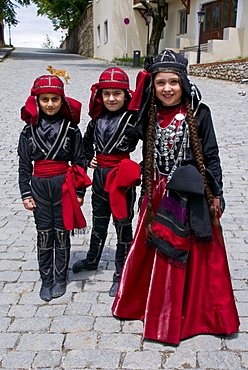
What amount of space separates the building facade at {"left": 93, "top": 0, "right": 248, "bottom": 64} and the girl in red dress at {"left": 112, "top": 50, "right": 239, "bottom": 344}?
55.9 feet

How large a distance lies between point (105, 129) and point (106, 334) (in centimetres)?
154

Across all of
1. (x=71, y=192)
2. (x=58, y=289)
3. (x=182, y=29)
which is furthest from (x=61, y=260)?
(x=182, y=29)

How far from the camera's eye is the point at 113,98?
9.81ft

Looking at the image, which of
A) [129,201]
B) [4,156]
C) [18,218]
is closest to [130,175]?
[129,201]

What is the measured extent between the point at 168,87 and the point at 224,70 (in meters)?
15.8

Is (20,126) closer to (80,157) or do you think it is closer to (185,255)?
(80,157)

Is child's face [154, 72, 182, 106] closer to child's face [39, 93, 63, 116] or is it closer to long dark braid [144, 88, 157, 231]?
long dark braid [144, 88, 157, 231]

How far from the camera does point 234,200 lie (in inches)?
214

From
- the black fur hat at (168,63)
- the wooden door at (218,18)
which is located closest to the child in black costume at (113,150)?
the black fur hat at (168,63)

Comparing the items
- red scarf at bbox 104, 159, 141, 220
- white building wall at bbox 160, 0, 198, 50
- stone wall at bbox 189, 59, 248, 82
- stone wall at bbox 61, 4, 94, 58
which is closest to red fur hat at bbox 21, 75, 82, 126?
red scarf at bbox 104, 159, 141, 220

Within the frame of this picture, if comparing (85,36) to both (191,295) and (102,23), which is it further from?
(191,295)

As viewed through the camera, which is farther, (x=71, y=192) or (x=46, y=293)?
(x=46, y=293)

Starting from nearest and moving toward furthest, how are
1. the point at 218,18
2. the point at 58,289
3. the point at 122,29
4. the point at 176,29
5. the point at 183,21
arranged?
1. the point at 58,289
2. the point at 218,18
3. the point at 183,21
4. the point at 176,29
5. the point at 122,29

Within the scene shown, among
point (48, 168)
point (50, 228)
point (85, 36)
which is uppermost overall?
point (85, 36)
